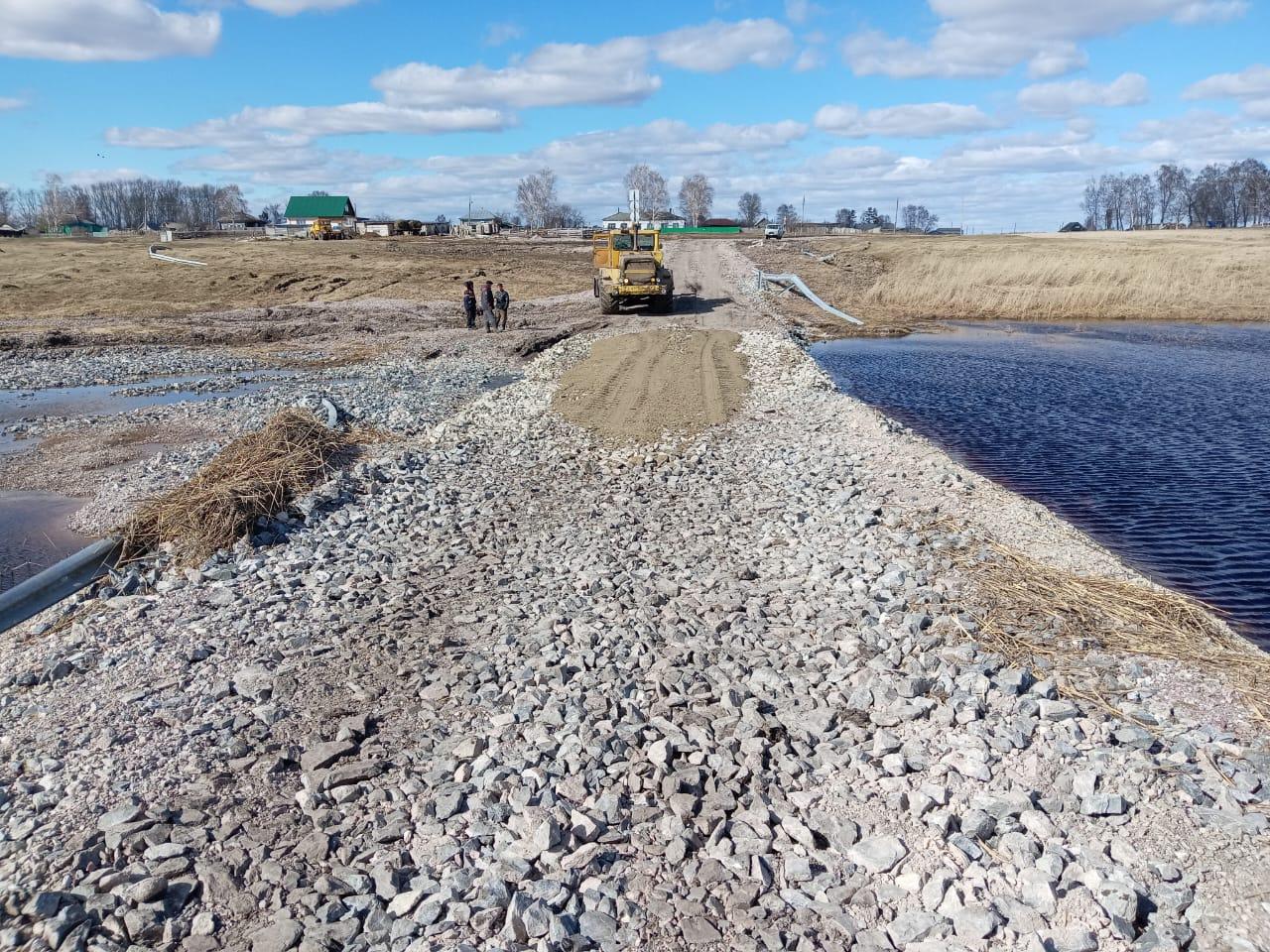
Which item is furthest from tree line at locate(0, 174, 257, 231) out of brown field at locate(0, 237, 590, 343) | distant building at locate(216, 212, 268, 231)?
brown field at locate(0, 237, 590, 343)

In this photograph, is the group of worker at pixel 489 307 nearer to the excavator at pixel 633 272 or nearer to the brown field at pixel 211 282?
the excavator at pixel 633 272

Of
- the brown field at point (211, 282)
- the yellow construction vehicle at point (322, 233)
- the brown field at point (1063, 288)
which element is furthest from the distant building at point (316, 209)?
the brown field at point (1063, 288)

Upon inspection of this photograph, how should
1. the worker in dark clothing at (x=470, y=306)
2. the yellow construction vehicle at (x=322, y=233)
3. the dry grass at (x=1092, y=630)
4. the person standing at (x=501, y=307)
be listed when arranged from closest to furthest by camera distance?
the dry grass at (x=1092, y=630), the person standing at (x=501, y=307), the worker in dark clothing at (x=470, y=306), the yellow construction vehicle at (x=322, y=233)

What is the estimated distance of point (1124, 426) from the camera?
18.1 meters

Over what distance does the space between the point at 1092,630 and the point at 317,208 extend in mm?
123966

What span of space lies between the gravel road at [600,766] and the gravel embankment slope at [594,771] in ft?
0.07

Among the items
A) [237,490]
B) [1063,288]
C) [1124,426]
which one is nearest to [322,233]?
[1063,288]

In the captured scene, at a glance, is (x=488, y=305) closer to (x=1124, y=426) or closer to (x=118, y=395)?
(x=118, y=395)

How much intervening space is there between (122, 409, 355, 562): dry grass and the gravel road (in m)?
0.59

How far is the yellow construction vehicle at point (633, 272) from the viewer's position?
31.3 m

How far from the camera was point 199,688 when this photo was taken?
6820 mm

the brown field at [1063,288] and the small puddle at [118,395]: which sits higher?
the brown field at [1063,288]

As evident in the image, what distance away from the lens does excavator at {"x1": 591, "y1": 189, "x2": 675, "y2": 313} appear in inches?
1231

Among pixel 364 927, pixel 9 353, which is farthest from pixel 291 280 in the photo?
pixel 364 927
